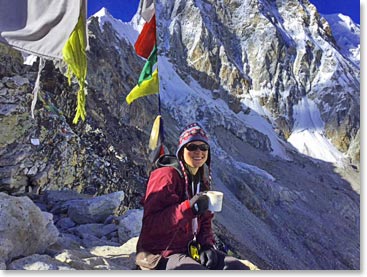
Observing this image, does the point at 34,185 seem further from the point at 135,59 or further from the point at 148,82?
the point at 135,59

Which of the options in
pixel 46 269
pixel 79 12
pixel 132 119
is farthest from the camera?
pixel 132 119

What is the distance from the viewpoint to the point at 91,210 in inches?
104

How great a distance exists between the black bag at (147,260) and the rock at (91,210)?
1.13 meters

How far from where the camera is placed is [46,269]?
1584 millimetres

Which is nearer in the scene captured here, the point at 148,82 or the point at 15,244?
the point at 15,244

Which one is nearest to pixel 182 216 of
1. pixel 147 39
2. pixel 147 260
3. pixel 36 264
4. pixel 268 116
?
pixel 147 260

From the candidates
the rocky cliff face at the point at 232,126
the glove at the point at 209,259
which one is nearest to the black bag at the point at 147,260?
the glove at the point at 209,259

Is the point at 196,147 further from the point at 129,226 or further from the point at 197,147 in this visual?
the point at 129,226

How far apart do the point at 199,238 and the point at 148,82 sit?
112 centimetres

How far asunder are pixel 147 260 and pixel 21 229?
0.54 m

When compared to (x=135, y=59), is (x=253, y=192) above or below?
below

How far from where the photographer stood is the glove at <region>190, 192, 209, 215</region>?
1422 millimetres

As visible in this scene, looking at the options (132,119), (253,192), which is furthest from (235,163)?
(132,119)

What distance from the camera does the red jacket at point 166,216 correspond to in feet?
4.70
